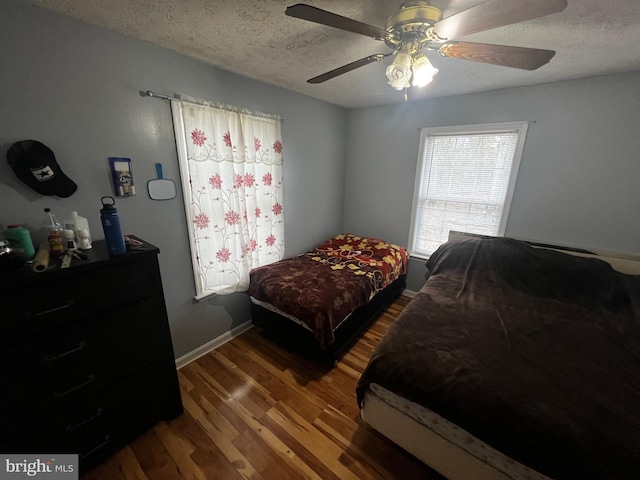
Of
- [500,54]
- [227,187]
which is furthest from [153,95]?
[500,54]

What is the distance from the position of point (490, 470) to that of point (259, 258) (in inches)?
80.6

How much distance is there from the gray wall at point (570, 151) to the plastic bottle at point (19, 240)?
3146mm

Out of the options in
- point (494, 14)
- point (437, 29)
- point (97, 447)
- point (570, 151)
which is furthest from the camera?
point (570, 151)

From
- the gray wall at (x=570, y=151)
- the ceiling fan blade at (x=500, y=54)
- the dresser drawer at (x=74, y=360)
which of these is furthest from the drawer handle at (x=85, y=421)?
the gray wall at (x=570, y=151)

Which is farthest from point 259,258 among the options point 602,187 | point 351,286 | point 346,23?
point 602,187

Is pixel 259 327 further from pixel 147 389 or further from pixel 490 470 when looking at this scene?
pixel 490 470

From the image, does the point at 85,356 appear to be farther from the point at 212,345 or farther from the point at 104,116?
the point at 104,116

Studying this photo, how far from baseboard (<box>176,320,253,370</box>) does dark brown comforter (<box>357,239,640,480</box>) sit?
1.43 m

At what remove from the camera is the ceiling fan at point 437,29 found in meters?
0.84

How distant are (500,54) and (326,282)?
176 cm

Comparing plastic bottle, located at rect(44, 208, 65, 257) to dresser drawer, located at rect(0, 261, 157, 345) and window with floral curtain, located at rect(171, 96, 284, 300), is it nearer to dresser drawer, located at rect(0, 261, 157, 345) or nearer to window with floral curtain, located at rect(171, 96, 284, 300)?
dresser drawer, located at rect(0, 261, 157, 345)

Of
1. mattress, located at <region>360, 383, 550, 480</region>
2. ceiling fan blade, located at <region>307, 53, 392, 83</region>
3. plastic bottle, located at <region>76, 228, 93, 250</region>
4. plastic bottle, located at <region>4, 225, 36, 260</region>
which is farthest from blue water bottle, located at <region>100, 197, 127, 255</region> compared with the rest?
mattress, located at <region>360, 383, 550, 480</region>

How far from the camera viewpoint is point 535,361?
1.17 metres

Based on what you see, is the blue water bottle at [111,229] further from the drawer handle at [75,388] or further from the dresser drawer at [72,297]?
the drawer handle at [75,388]
